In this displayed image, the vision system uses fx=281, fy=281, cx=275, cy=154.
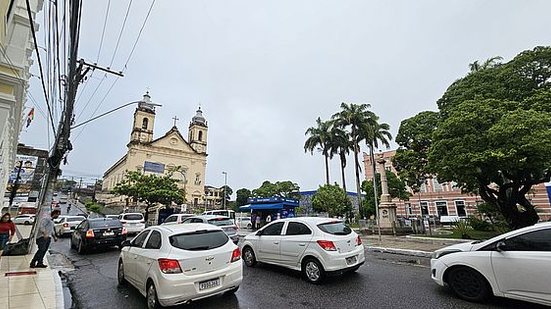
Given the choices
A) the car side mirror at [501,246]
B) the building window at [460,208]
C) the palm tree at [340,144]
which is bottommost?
the car side mirror at [501,246]

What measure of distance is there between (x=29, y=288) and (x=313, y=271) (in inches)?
254

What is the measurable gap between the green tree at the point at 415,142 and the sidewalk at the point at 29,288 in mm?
18510

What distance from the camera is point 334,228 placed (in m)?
6.95

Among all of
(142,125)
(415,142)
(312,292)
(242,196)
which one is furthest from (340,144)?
(242,196)

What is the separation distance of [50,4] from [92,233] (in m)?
9.49

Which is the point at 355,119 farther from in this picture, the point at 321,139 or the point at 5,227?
the point at 5,227

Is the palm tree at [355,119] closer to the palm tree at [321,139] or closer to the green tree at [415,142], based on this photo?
the palm tree at [321,139]

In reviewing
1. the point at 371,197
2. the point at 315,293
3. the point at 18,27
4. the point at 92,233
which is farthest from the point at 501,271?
the point at 371,197

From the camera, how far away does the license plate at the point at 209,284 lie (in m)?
4.89

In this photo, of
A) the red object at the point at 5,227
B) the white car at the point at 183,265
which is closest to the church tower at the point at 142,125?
the red object at the point at 5,227

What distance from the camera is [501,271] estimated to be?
475 cm

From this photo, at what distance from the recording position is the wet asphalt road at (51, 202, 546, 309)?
5.11 m

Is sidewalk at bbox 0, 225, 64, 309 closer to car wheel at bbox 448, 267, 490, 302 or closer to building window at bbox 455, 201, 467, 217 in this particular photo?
car wheel at bbox 448, 267, 490, 302

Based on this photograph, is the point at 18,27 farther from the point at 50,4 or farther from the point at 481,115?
the point at 481,115
